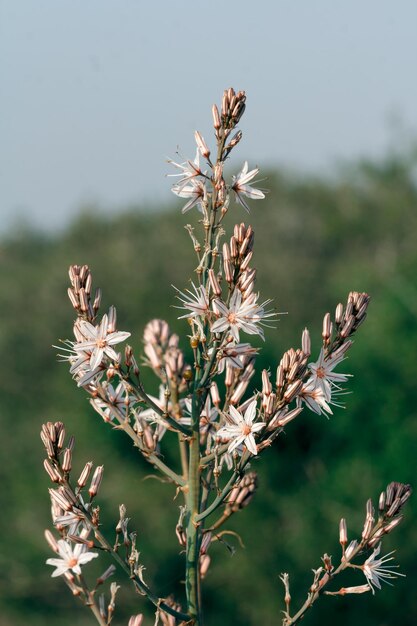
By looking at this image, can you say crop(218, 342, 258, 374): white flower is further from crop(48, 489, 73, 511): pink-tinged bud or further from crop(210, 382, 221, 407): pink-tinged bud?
crop(48, 489, 73, 511): pink-tinged bud

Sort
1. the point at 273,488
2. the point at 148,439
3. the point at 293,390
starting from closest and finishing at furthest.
Answer: the point at 293,390 → the point at 148,439 → the point at 273,488

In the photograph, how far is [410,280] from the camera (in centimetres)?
2267

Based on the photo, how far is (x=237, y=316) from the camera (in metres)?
2.64

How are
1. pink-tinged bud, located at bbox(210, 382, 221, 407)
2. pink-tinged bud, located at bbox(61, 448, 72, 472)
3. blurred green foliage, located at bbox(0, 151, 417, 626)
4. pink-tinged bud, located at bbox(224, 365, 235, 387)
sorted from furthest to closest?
blurred green foliage, located at bbox(0, 151, 417, 626)
pink-tinged bud, located at bbox(210, 382, 221, 407)
pink-tinged bud, located at bbox(224, 365, 235, 387)
pink-tinged bud, located at bbox(61, 448, 72, 472)

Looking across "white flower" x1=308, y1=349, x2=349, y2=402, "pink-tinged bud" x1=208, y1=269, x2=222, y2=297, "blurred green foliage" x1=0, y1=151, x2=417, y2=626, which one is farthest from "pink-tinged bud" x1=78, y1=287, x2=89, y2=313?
"blurred green foliage" x1=0, y1=151, x2=417, y2=626

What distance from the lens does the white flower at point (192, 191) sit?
2887 millimetres

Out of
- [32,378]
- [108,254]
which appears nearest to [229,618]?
[32,378]

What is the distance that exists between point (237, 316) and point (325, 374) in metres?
0.39

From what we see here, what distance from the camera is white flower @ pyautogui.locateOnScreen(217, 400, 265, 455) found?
8.78ft

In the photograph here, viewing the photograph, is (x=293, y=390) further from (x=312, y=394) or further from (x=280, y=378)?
(x=312, y=394)

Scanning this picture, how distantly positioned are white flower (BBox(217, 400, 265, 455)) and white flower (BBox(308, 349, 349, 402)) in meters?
0.23

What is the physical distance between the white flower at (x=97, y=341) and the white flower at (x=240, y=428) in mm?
422

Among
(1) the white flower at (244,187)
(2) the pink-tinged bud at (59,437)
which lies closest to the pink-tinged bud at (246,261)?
(1) the white flower at (244,187)

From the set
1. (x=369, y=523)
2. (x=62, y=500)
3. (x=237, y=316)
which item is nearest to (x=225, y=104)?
(x=237, y=316)
